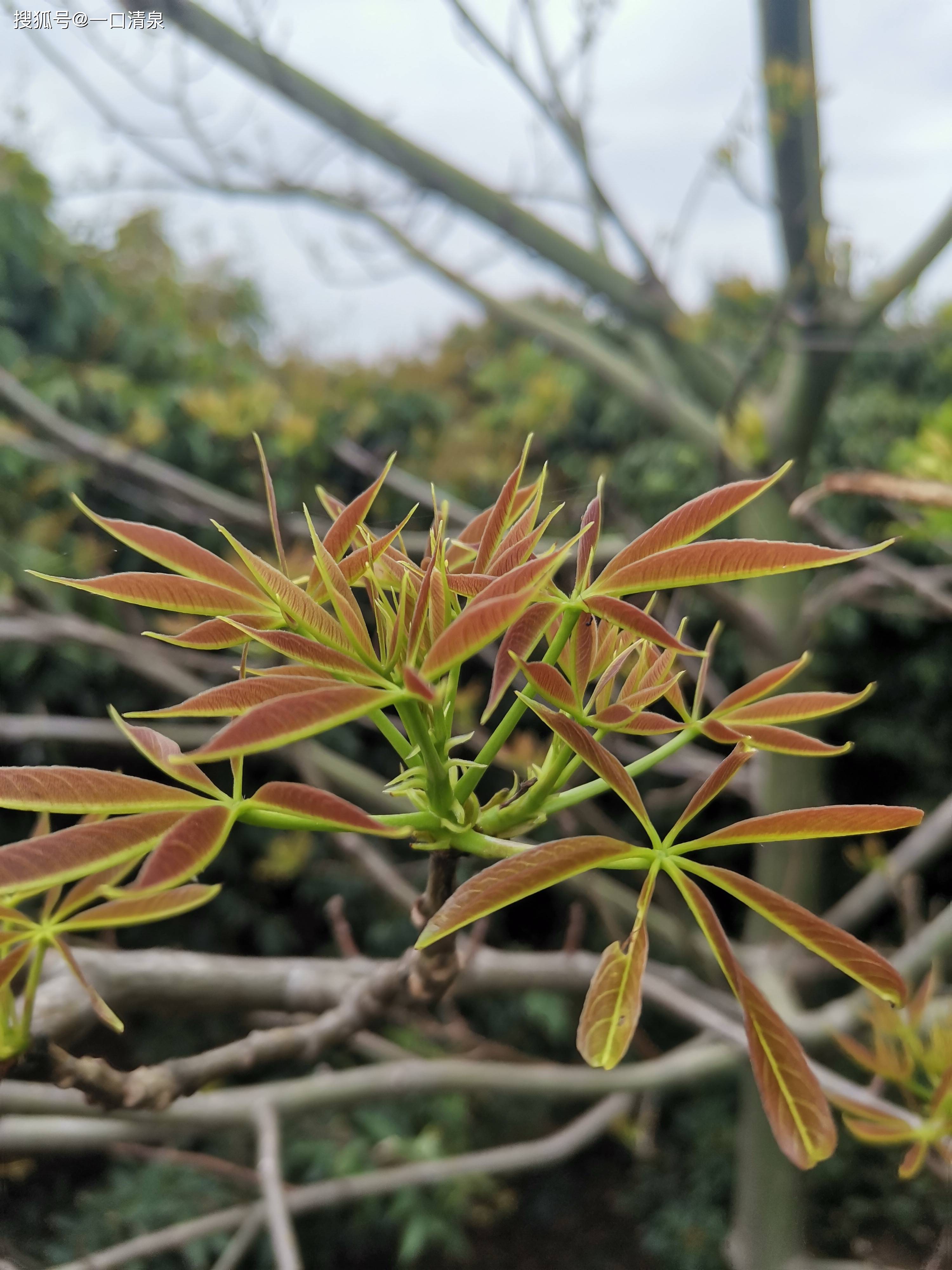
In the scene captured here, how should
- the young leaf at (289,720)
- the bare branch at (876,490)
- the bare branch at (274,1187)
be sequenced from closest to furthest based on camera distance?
the young leaf at (289,720), the bare branch at (876,490), the bare branch at (274,1187)

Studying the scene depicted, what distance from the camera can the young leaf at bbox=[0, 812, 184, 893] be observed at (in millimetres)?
224

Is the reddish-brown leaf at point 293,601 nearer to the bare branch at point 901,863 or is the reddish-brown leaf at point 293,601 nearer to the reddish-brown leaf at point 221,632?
the reddish-brown leaf at point 221,632

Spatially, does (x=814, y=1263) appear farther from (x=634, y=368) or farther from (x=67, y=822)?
(x=634, y=368)

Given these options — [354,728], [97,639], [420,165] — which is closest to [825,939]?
[97,639]

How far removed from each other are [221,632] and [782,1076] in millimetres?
230

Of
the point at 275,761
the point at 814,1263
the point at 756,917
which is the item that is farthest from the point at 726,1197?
the point at 275,761

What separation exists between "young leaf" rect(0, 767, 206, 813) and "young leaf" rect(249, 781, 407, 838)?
0.03 metres

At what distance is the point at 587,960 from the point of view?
113 centimetres

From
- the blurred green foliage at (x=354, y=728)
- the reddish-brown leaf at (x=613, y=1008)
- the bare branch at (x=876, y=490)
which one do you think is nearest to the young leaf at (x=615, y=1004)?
the reddish-brown leaf at (x=613, y=1008)

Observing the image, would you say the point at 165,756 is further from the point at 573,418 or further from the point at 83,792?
the point at 573,418

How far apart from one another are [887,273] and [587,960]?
5.43 feet

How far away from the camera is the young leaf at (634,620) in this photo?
A: 0.78ft

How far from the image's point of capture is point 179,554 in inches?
10.3

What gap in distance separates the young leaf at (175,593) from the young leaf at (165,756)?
37 mm
